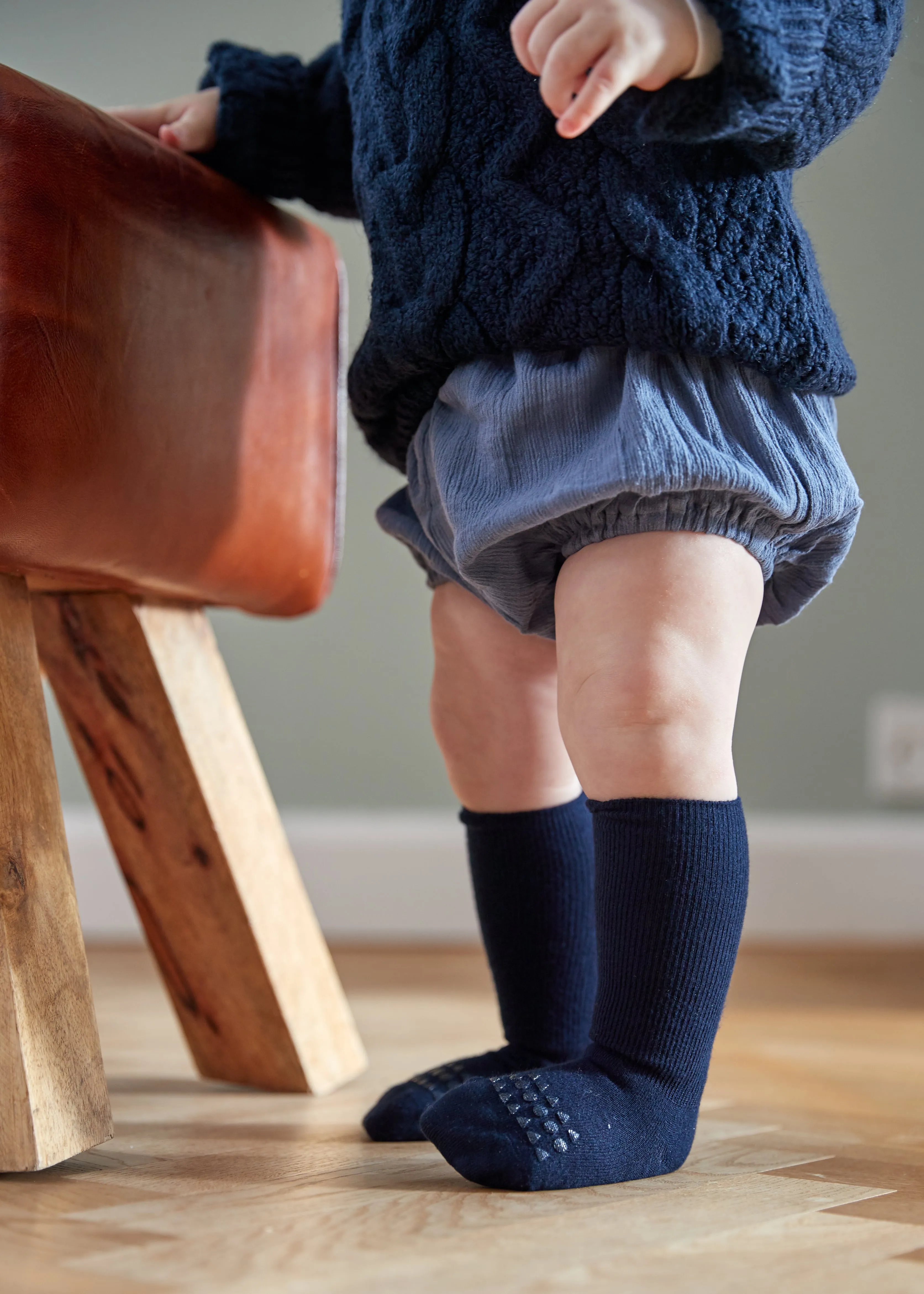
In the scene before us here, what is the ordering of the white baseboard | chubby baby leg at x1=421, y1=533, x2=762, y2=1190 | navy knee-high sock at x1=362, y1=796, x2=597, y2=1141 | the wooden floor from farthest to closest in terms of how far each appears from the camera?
the white baseboard → navy knee-high sock at x1=362, y1=796, x2=597, y2=1141 → chubby baby leg at x1=421, y1=533, x2=762, y2=1190 → the wooden floor

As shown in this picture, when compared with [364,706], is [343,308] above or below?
above

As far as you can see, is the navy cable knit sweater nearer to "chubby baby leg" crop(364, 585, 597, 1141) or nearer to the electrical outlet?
"chubby baby leg" crop(364, 585, 597, 1141)

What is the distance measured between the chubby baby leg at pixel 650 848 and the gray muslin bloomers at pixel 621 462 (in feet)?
0.06

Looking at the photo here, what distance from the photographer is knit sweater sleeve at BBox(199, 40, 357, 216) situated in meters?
0.69

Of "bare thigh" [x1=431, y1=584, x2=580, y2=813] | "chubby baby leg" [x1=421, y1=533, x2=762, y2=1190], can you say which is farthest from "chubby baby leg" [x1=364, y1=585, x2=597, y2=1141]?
"chubby baby leg" [x1=421, y1=533, x2=762, y2=1190]

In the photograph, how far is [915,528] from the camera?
131 centimetres

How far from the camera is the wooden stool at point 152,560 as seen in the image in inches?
21.2

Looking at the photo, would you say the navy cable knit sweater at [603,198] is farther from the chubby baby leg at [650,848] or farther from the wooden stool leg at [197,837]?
the wooden stool leg at [197,837]

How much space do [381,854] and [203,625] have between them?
0.61m

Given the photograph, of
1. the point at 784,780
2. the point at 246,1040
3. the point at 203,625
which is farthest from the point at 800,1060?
the point at 784,780

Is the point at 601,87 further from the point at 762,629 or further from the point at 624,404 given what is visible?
the point at 762,629

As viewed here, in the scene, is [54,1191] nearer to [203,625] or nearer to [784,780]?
[203,625]

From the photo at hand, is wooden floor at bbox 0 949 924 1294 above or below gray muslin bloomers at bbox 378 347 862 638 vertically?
below

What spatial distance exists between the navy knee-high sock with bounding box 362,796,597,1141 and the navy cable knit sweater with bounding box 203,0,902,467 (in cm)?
23
